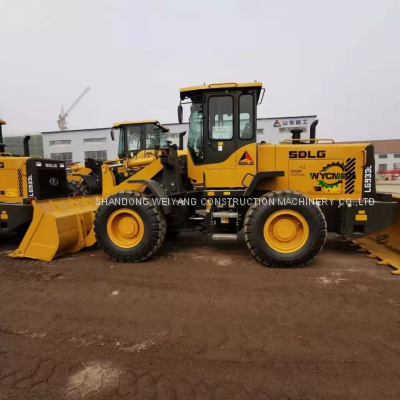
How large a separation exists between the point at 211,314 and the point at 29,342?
1.90 meters

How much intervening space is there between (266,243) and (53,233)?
12.7 ft

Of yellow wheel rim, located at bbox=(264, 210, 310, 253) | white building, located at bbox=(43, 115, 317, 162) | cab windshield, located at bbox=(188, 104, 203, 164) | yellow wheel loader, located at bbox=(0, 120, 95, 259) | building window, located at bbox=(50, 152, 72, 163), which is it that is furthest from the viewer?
building window, located at bbox=(50, 152, 72, 163)

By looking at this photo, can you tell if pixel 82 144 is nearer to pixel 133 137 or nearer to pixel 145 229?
pixel 133 137

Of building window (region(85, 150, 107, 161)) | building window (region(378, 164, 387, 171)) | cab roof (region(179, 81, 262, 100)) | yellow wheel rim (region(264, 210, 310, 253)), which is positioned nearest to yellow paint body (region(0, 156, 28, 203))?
cab roof (region(179, 81, 262, 100))

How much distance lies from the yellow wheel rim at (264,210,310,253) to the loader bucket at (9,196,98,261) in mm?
3581

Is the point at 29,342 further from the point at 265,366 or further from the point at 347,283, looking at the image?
the point at 347,283

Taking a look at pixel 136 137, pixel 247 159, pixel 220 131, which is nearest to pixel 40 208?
pixel 220 131

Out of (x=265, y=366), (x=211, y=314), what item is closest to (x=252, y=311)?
(x=211, y=314)

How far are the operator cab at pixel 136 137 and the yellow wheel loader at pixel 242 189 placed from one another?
4.88m

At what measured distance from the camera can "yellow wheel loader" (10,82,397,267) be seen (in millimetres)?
5145

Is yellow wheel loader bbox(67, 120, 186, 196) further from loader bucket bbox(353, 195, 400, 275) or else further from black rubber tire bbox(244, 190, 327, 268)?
loader bucket bbox(353, 195, 400, 275)

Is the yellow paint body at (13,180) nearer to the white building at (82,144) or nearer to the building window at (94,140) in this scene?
the white building at (82,144)

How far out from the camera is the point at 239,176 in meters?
5.62

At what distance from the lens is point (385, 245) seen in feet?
19.7
